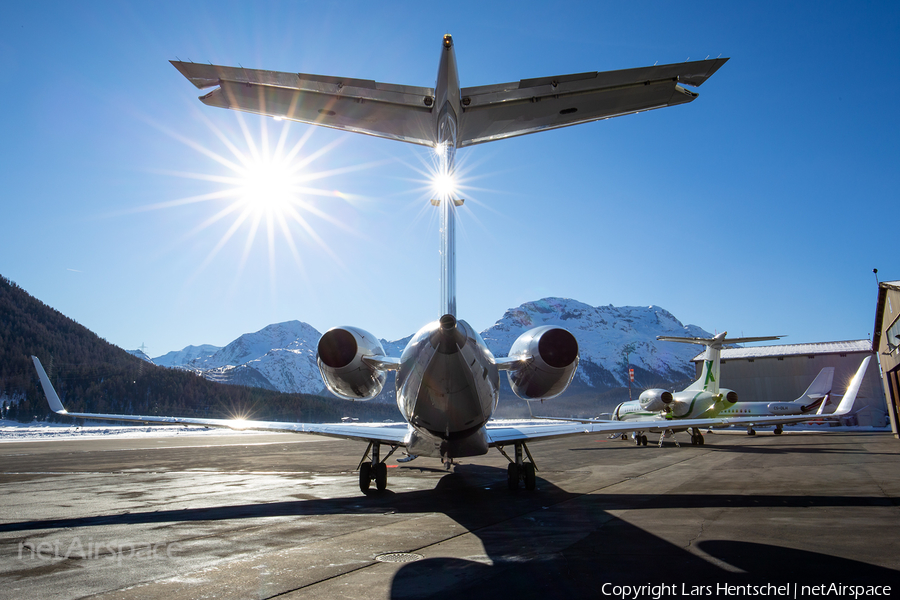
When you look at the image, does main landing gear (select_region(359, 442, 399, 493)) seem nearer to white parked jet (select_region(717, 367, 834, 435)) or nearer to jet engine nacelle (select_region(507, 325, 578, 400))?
jet engine nacelle (select_region(507, 325, 578, 400))

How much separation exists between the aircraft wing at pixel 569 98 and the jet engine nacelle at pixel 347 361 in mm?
4727

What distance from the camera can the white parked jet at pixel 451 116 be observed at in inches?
204

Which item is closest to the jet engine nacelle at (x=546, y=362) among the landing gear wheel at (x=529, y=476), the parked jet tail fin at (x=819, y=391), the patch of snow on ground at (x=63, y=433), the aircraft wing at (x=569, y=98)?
the landing gear wheel at (x=529, y=476)

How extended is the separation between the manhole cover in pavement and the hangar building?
2534 inches

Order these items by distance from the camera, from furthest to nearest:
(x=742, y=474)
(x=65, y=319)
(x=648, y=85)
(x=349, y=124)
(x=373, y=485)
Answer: (x=65, y=319), (x=742, y=474), (x=373, y=485), (x=349, y=124), (x=648, y=85)

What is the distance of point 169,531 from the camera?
6664 millimetres

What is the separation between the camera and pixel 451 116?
5238 millimetres

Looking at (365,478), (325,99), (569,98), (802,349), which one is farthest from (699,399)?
(802,349)

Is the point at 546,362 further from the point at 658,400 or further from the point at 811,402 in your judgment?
the point at 811,402

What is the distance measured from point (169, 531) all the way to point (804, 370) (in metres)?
73.4

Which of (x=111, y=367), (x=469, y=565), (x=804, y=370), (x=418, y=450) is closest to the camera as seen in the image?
(x=469, y=565)

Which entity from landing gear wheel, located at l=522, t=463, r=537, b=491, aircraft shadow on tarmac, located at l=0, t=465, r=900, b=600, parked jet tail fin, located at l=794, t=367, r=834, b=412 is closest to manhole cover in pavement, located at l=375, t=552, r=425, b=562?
aircraft shadow on tarmac, located at l=0, t=465, r=900, b=600

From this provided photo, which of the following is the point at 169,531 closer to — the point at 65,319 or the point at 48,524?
the point at 48,524

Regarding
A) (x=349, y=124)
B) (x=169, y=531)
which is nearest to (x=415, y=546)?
(x=169, y=531)
